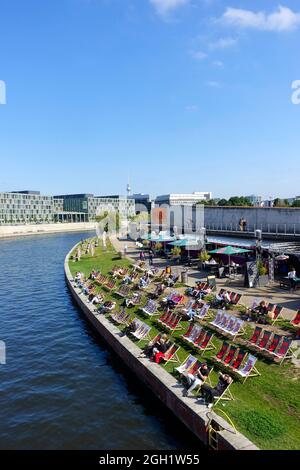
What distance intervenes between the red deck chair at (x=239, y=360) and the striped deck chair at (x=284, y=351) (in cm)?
111

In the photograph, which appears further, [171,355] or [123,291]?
[123,291]

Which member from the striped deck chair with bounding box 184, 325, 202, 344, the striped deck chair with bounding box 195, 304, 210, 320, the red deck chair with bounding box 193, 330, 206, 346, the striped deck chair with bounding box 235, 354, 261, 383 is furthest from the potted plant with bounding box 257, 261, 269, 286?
the striped deck chair with bounding box 235, 354, 261, 383

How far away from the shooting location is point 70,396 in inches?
557

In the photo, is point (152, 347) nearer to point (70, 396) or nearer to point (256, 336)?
point (70, 396)

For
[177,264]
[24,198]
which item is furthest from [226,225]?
[24,198]

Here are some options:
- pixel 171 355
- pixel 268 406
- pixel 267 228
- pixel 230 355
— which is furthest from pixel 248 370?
pixel 267 228

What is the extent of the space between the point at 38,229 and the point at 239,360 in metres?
125

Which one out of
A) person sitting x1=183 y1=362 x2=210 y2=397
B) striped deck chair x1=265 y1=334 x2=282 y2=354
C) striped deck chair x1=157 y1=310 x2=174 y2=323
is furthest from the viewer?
striped deck chair x1=157 y1=310 x2=174 y2=323

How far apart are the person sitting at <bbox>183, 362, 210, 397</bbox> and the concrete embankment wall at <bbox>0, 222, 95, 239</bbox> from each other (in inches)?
4356

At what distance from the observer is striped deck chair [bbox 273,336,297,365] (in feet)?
42.6

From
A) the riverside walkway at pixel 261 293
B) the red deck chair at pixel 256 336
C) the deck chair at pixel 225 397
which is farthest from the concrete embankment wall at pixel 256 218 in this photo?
the deck chair at pixel 225 397

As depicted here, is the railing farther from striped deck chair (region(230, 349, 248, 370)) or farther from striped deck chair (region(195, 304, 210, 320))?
striped deck chair (region(230, 349, 248, 370))

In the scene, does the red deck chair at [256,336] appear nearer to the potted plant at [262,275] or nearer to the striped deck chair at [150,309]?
the striped deck chair at [150,309]

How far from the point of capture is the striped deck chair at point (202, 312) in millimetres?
17958
